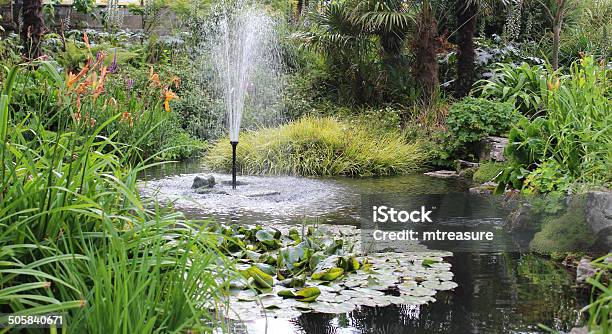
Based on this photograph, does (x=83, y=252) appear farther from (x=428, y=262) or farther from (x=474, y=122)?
(x=474, y=122)

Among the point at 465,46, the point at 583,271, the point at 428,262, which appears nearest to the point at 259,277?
the point at 428,262

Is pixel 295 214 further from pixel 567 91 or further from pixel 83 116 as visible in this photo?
pixel 83 116

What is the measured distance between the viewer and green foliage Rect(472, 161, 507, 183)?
24.9 ft

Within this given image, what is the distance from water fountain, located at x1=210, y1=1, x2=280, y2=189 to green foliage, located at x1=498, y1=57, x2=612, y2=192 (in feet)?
21.8

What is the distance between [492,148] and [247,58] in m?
6.47

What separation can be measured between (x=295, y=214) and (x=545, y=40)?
382 inches

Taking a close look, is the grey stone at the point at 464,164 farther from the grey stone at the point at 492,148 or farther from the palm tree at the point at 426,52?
the palm tree at the point at 426,52

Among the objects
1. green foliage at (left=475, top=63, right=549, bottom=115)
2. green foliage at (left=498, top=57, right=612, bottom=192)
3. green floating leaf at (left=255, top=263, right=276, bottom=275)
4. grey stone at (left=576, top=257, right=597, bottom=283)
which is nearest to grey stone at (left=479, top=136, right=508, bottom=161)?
green foliage at (left=475, top=63, right=549, bottom=115)

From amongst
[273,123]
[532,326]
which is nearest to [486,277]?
[532,326]

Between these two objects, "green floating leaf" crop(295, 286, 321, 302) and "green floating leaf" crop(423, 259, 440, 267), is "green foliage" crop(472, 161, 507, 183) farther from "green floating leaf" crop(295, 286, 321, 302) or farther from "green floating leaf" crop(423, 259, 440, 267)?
"green floating leaf" crop(295, 286, 321, 302)

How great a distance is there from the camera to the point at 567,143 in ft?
16.4

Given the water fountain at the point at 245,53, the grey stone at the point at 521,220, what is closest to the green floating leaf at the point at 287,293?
the grey stone at the point at 521,220

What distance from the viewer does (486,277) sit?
4.02 m

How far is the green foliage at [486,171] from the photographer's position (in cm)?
758
